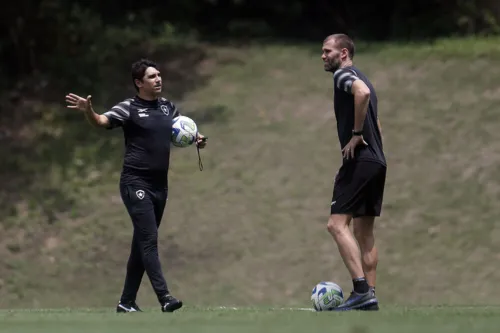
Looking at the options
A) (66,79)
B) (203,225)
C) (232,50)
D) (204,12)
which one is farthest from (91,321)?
(204,12)

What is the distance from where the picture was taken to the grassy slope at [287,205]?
50.8ft

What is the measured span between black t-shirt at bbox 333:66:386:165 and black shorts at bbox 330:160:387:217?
2.8 inches

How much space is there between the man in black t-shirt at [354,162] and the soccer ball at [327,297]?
222 millimetres

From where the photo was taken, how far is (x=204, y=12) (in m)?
27.3

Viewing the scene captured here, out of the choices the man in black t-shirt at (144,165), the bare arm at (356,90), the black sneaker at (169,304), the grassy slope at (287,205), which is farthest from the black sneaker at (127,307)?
the grassy slope at (287,205)

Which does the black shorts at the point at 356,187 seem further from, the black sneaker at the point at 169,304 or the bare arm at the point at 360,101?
the black sneaker at the point at 169,304

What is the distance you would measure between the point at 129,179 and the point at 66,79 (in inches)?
536

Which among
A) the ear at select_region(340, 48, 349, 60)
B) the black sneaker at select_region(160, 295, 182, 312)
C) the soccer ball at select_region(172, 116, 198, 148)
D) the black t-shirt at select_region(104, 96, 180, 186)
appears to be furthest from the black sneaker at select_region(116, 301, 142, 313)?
the ear at select_region(340, 48, 349, 60)

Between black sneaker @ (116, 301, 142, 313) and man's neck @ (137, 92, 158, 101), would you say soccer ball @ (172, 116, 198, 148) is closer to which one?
man's neck @ (137, 92, 158, 101)

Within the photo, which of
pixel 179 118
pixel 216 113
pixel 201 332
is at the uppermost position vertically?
pixel 216 113

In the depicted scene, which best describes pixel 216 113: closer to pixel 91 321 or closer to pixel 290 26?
pixel 290 26

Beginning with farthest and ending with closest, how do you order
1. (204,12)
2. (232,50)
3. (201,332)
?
(204,12) < (232,50) < (201,332)

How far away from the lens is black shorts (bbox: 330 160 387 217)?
9.19m

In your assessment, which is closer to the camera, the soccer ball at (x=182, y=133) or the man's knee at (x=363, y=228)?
the man's knee at (x=363, y=228)
